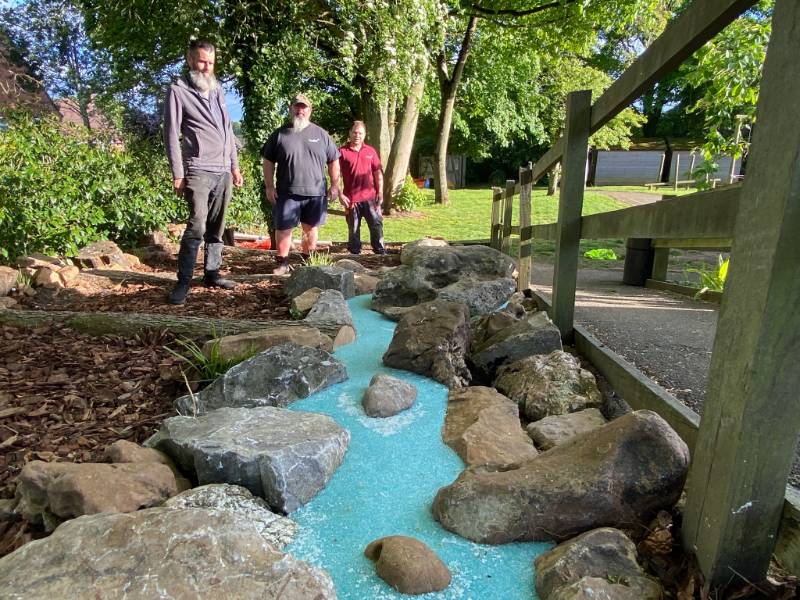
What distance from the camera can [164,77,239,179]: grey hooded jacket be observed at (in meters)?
4.11

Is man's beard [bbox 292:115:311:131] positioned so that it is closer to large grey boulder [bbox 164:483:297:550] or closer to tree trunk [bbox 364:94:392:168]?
large grey boulder [bbox 164:483:297:550]

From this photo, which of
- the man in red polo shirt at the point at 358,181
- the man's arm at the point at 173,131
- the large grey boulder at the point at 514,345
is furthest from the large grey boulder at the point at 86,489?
the man in red polo shirt at the point at 358,181

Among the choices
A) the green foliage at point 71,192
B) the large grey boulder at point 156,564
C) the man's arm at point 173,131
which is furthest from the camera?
the green foliage at point 71,192

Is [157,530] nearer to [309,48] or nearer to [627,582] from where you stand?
[627,582]

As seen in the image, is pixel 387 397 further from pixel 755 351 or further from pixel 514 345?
pixel 755 351

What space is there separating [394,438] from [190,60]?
3706 millimetres

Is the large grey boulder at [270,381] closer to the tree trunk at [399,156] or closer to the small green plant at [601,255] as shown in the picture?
the small green plant at [601,255]

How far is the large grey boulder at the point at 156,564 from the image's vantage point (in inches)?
47.6

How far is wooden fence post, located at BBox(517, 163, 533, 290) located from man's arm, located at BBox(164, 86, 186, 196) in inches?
121

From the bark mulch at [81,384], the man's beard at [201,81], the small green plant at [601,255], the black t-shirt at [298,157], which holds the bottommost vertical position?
the small green plant at [601,255]

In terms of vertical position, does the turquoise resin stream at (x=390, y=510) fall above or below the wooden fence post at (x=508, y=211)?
below

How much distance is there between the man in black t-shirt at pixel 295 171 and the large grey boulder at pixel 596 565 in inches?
178

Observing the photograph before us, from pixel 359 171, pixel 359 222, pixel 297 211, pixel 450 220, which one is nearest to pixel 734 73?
pixel 359 171

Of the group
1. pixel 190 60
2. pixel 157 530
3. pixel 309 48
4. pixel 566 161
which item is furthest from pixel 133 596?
pixel 309 48
